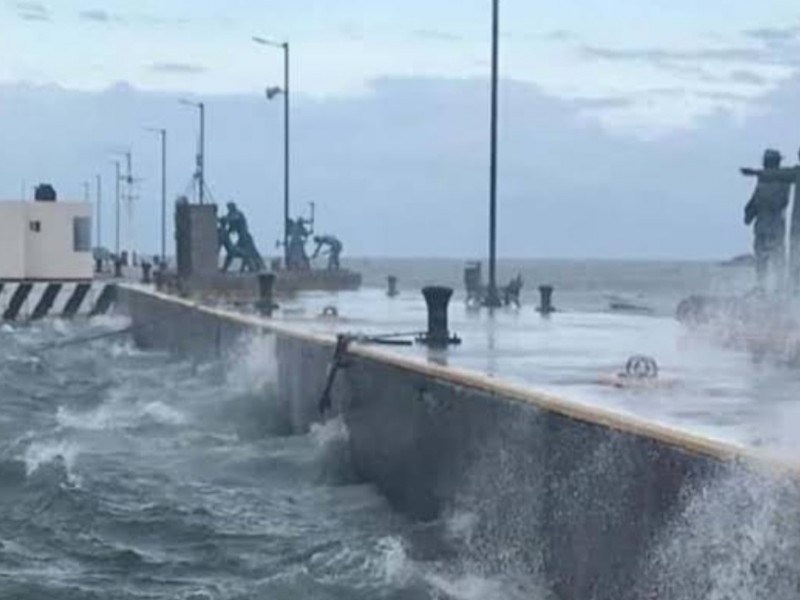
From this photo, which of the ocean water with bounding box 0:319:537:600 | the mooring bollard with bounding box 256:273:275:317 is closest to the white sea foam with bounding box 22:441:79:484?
the ocean water with bounding box 0:319:537:600

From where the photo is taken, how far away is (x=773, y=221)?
24.0 metres

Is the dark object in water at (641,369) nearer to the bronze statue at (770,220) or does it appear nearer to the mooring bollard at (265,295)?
the bronze statue at (770,220)

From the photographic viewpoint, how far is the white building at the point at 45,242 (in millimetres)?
60062

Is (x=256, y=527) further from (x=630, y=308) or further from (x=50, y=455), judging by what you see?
(x=630, y=308)

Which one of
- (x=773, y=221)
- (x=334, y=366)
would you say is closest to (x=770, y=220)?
(x=773, y=221)

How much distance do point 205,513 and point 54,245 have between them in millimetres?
45194

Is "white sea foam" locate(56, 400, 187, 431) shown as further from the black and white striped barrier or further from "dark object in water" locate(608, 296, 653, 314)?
the black and white striped barrier

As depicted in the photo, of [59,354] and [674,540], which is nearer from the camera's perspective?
[674,540]

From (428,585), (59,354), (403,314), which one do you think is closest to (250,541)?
(428,585)

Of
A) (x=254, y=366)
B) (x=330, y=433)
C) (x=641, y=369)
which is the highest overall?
(x=641, y=369)

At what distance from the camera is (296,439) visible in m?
22.5

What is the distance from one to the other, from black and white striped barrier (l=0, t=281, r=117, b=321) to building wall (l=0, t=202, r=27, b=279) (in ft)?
2.19

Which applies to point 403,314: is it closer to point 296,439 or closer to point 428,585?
point 296,439

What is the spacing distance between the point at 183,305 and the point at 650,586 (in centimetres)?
3023
